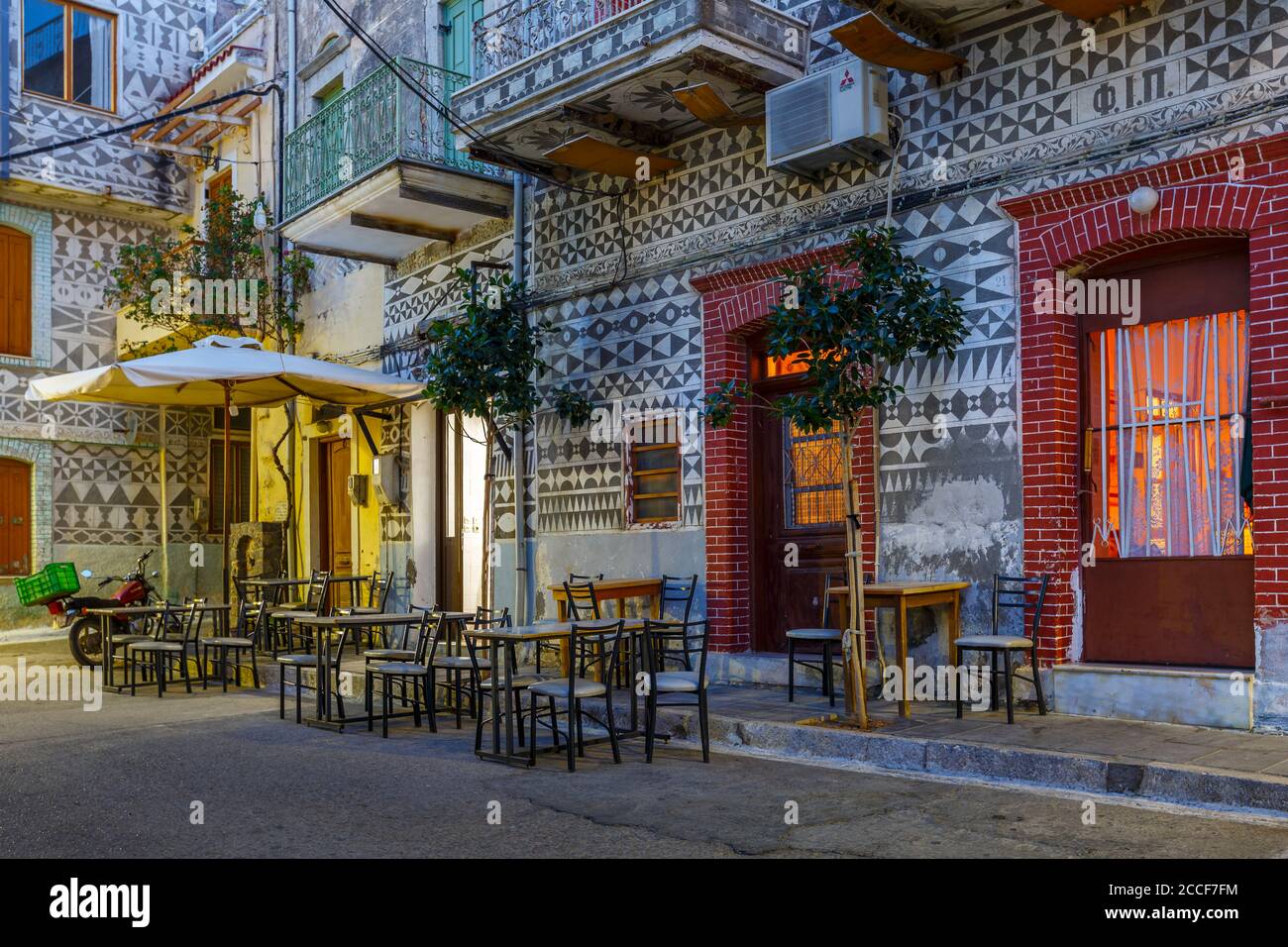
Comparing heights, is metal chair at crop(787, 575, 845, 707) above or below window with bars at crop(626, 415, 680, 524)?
below

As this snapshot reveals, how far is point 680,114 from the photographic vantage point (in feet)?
36.1

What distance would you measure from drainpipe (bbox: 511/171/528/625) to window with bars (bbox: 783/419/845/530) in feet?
10.8

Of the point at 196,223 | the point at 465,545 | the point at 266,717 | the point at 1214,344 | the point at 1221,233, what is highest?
the point at 196,223

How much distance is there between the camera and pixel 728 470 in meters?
10.9

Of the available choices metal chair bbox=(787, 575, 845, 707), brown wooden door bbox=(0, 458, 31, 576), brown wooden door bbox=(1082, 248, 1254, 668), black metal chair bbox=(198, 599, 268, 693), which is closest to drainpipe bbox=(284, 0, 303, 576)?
black metal chair bbox=(198, 599, 268, 693)

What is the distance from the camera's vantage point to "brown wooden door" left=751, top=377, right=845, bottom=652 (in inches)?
412

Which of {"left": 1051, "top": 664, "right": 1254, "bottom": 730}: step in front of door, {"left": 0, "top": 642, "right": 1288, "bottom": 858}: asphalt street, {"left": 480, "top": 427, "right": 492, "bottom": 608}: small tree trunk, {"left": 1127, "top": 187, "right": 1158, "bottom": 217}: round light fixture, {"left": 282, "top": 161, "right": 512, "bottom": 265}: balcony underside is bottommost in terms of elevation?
{"left": 0, "top": 642, "right": 1288, "bottom": 858}: asphalt street

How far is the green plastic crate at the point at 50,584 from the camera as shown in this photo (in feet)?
45.9

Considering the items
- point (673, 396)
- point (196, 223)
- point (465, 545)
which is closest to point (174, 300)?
point (196, 223)

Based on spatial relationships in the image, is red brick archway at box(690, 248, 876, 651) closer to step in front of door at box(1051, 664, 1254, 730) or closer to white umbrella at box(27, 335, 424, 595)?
step in front of door at box(1051, 664, 1254, 730)

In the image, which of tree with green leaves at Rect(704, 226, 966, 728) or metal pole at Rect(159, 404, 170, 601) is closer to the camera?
tree with green leaves at Rect(704, 226, 966, 728)

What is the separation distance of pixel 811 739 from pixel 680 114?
585 cm

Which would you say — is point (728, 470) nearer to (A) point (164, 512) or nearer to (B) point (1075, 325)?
(B) point (1075, 325)

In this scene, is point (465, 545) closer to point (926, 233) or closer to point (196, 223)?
point (926, 233)
